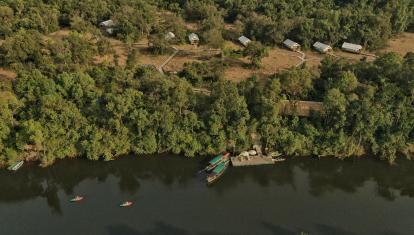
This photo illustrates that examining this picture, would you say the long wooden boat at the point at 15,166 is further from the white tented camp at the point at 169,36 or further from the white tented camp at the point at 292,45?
the white tented camp at the point at 292,45

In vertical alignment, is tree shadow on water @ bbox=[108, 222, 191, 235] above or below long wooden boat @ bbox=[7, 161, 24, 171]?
below

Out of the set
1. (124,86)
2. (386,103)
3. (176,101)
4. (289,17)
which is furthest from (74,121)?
(289,17)

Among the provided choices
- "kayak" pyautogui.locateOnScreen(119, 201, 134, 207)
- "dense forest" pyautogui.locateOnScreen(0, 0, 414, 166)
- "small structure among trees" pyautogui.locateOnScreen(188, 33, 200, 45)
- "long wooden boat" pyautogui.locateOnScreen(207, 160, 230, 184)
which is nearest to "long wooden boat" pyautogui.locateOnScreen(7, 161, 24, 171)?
"dense forest" pyautogui.locateOnScreen(0, 0, 414, 166)

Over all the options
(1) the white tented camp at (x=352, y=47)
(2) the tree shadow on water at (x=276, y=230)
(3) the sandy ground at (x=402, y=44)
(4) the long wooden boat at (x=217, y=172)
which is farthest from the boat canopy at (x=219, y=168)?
(3) the sandy ground at (x=402, y=44)

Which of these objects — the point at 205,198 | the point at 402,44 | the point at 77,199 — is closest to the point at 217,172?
the point at 205,198

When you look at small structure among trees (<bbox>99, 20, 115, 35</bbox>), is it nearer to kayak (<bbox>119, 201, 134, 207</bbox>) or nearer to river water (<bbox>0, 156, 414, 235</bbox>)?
river water (<bbox>0, 156, 414, 235</bbox>)

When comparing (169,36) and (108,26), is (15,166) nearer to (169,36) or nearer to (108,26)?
(169,36)

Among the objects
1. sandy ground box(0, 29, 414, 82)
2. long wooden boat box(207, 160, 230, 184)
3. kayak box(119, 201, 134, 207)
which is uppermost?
sandy ground box(0, 29, 414, 82)
